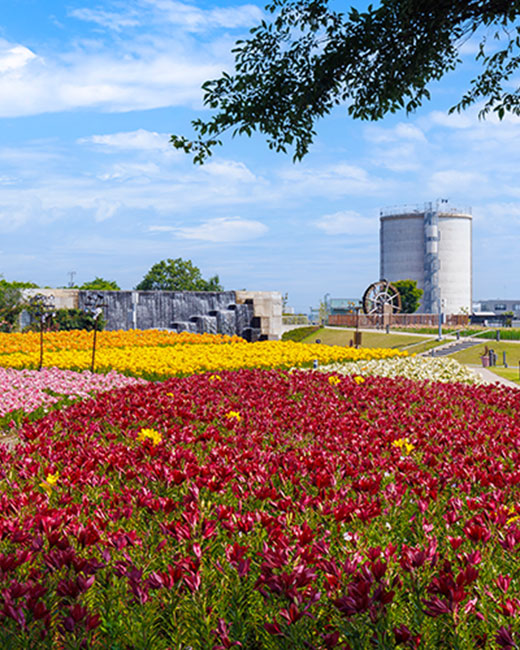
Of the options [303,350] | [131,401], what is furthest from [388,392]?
[303,350]

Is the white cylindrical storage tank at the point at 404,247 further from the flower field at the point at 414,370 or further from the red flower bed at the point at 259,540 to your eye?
the red flower bed at the point at 259,540

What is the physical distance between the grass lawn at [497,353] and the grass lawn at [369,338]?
250 cm

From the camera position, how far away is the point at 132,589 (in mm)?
2230

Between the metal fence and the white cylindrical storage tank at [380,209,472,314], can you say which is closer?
the metal fence

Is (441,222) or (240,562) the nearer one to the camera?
(240,562)

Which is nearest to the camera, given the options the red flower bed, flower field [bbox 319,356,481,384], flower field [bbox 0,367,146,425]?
the red flower bed

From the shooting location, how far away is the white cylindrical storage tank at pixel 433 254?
67625 mm

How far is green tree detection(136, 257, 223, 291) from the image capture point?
191ft

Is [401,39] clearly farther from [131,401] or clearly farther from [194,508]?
[194,508]

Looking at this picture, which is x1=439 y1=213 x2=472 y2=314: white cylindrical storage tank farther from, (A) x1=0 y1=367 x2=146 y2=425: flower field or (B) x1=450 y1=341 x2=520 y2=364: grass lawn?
(A) x1=0 y1=367 x2=146 y2=425: flower field

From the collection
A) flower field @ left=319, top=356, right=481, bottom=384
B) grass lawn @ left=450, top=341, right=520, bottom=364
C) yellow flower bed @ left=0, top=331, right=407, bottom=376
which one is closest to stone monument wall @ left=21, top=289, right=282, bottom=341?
yellow flower bed @ left=0, top=331, right=407, bottom=376

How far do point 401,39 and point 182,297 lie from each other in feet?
71.7

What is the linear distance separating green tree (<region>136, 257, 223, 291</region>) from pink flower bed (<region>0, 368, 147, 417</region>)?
4699cm

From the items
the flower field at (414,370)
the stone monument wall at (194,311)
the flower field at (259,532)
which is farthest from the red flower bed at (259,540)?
the stone monument wall at (194,311)
